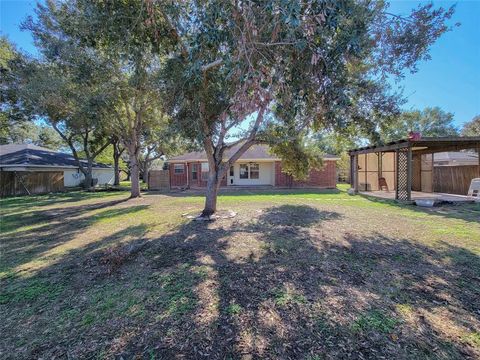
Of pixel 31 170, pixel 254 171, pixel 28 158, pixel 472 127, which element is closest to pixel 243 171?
pixel 254 171

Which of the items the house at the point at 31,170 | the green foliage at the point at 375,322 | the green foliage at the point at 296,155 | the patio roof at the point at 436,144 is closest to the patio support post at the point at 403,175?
the patio roof at the point at 436,144

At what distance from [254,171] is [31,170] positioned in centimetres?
1712

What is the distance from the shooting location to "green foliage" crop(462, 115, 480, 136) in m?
29.3

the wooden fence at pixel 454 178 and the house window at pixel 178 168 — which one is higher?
the house window at pixel 178 168

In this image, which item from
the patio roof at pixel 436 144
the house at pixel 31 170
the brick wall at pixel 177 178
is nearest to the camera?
the patio roof at pixel 436 144

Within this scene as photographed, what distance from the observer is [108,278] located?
4.36 m

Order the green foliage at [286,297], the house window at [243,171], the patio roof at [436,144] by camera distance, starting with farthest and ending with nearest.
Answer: the house window at [243,171], the patio roof at [436,144], the green foliage at [286,297]

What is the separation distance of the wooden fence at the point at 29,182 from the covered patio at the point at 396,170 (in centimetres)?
2294

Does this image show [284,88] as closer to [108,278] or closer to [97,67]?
[108,278]

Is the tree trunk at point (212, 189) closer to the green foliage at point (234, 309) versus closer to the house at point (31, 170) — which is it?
the green foliage at point (234, 309)

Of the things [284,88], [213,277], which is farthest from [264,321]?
[284,88]

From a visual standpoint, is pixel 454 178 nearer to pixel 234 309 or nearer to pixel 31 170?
pixel 234 309

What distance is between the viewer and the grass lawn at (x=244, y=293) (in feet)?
8.89

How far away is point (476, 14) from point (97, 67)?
10.5 metres
